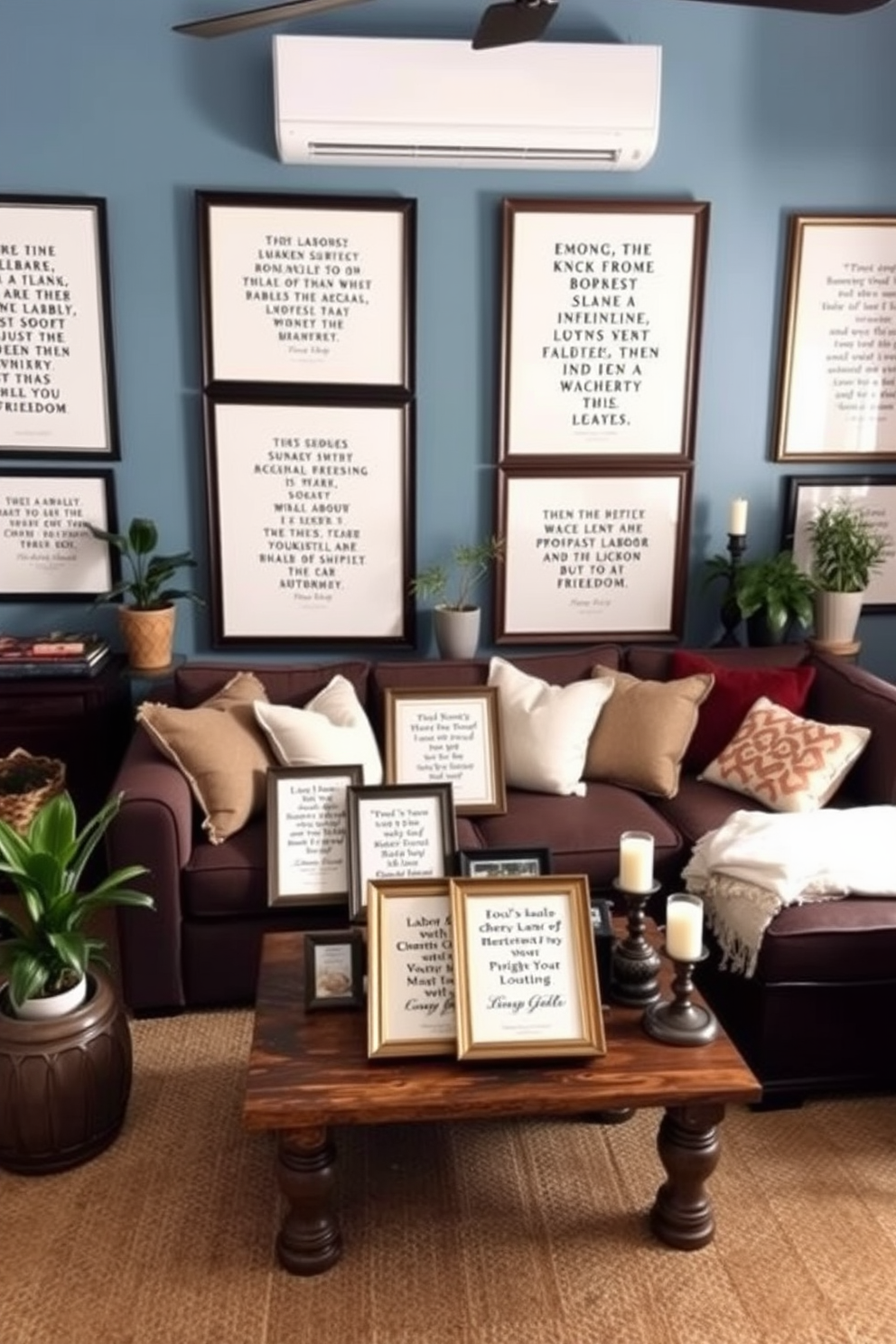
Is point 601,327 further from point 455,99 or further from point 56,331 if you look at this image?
point 56,331

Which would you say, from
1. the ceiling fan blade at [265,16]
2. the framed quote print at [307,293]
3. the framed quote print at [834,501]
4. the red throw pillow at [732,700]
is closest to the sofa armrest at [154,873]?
the framed quote print at [307,293]

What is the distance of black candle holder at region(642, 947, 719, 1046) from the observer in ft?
6.56

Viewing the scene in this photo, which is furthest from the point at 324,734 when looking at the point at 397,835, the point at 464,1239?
the point at 464,1239

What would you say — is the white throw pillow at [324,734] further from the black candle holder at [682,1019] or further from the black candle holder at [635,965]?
the black candle holder at [682,1019]

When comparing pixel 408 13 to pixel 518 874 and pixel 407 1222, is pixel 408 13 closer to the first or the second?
pixel 518 874

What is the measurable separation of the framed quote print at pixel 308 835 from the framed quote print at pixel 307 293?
133 cm

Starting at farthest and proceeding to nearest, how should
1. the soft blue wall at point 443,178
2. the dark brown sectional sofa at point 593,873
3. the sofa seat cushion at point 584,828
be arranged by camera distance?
1. the soft blue wall at point 443,178
2. the sofa seat cushion at point 584,828
3. the dark brown sectional sofa at point 593,873

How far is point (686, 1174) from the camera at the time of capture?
2000 millimetres

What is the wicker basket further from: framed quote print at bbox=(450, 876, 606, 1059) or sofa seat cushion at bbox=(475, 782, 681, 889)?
framed quote print at bbox=(450, 876, 606, 1059)

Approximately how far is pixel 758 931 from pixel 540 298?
2.07m

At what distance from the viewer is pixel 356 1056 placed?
1.96 metres

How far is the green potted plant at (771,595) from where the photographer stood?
3.45 m

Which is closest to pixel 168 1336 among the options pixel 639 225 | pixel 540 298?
pixel 540 298

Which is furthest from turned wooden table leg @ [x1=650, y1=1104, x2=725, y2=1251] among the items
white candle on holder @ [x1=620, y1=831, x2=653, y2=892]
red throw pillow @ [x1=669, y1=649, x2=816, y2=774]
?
red throw pillow @ [x1=669, y1=649, x2=816, y2=774]
